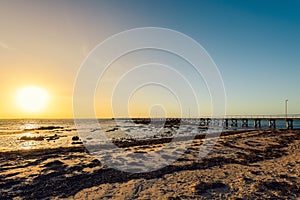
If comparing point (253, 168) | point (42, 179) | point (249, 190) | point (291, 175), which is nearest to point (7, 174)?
point (42, 179)

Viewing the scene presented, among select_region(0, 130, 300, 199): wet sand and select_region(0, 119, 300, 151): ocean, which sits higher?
select_region(0, 130, 300, 199): wet sand

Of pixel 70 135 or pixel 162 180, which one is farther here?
pixel 70 135

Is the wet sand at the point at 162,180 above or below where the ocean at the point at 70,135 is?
above

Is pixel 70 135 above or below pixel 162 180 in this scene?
below

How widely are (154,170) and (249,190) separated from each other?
5.49 metres

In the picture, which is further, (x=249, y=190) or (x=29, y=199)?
(x=249, y=190)

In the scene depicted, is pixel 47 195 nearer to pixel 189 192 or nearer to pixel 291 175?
pixel 189 192

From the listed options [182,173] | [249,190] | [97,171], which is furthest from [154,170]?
[249,190]

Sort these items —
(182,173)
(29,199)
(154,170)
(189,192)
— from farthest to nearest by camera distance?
Result: 1. (154,170)
2. (182,173)
3. (189,192)
4. (29,199)

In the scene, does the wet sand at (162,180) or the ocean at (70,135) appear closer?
the wet sand at (162,180)

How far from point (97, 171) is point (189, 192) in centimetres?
604

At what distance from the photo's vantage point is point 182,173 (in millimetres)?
12117

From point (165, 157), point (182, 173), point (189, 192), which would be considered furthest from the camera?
point (165, 157)

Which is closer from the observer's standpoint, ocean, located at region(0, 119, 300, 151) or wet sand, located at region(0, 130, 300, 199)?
wet sand, located at region(0, 130, 300, 199)
